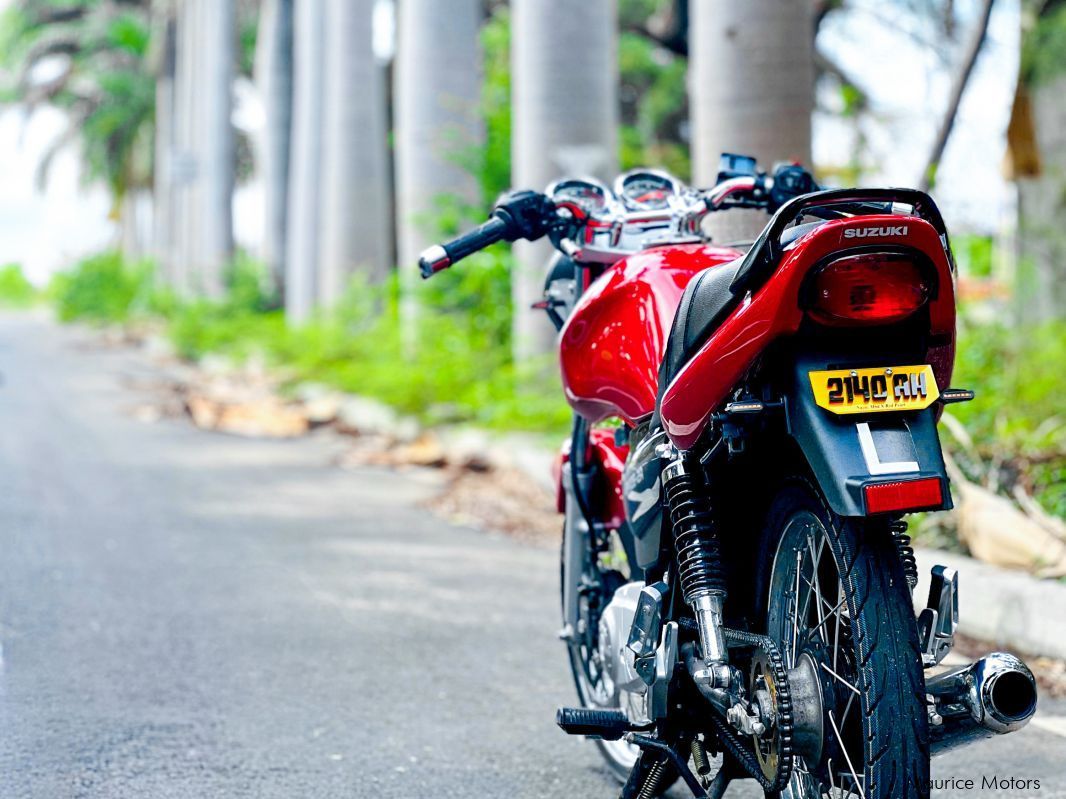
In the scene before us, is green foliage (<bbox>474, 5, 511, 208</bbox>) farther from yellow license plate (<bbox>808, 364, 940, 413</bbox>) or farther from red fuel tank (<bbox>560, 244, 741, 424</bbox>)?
yellow license plate (<bbox>808, 364, 940, 413</bbox>)

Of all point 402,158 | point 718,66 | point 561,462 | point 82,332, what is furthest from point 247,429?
point 82,332

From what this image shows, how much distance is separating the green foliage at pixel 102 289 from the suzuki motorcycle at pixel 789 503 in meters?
36.0

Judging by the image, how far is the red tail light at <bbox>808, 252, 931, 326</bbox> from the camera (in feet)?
8.32

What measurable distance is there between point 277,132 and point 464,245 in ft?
74.3

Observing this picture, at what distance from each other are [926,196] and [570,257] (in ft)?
3.84

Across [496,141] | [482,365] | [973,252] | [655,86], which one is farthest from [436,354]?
[655,86]

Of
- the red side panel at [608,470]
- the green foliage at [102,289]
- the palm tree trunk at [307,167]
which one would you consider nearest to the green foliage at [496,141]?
the palm tree trunk at [307,167]

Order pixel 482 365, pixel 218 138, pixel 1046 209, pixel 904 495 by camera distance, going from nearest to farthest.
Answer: pixel 904 495, pixel 1046 209, pixel 482 365, pixel 218 138

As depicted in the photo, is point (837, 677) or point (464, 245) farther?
point (464, 245)

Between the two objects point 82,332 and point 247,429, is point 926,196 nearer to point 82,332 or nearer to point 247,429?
point 247,429

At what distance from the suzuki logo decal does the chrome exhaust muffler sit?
2.54ft

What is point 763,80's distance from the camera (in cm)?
743

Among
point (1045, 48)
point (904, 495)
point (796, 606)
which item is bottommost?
point (796, 606)

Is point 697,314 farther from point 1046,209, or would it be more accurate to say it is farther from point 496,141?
point 496,141
